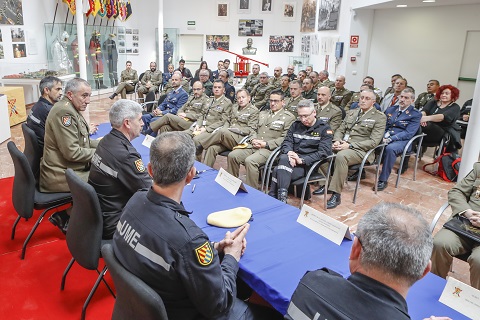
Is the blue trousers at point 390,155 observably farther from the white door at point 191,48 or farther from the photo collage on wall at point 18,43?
the white door at point 191,48

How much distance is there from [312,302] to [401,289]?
27 cm

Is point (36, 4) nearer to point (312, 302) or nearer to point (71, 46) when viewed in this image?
point (71, 46)

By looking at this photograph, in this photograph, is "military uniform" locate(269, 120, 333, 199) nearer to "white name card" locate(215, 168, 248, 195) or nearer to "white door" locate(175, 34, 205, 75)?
"white name card" locate(215, 168, 248, 195)

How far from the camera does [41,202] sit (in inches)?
113

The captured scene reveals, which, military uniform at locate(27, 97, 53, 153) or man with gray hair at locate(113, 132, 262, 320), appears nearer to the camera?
man with gray hair at locate(113, 132, 262, 320)

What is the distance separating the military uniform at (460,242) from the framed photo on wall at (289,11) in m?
12.0

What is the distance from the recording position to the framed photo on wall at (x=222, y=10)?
14023 mm

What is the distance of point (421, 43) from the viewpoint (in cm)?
847

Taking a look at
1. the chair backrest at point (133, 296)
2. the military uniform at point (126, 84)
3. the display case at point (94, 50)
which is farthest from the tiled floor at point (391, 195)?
the display case at point (94, 50)

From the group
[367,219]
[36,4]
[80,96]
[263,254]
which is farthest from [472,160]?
[36,4]

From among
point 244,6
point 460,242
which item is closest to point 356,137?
A: point 460,242

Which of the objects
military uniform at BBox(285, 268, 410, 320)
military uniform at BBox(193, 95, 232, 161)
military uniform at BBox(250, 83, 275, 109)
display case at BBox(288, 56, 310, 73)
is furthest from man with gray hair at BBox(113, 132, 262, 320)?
display case at BBox(288, 56, 310, 73)

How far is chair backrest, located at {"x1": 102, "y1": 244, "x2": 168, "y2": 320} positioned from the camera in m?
1.23

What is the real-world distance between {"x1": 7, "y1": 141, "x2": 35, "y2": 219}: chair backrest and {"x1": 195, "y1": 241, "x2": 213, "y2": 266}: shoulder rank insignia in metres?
1.86
